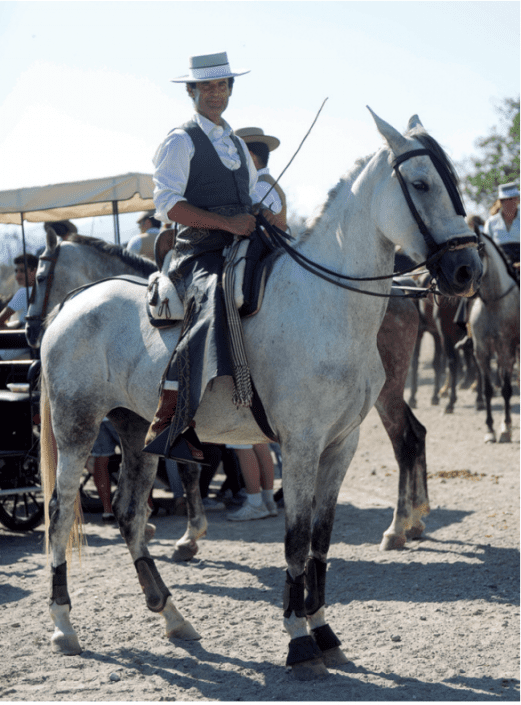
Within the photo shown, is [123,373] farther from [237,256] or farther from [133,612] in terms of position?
[133,612]

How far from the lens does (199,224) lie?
379 centimetres

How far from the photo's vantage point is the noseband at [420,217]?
329cm

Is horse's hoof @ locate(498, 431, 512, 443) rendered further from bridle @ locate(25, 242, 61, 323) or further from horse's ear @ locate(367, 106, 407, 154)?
horse's ear @ locate(367, 106, 407, 154)

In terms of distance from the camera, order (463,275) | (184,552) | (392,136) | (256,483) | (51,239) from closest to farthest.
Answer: (463,275) → (392,136) → (184,552) → (51,239) → (256,483)

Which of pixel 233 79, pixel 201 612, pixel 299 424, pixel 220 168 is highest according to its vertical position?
pixel 233 79

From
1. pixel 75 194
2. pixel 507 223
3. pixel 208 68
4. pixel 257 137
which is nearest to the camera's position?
pixel 208 68

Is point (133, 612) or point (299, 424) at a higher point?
point (299, 424)

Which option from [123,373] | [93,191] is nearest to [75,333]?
[123,373]

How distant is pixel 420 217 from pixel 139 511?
2467 millimetres

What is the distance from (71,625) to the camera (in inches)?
162

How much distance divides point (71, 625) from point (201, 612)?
0.90 meters

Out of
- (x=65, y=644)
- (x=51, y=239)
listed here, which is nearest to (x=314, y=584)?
(x=65, y=644)

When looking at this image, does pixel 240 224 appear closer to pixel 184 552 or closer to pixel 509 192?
pixel 184 552

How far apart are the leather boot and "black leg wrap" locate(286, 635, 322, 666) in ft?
4.14
